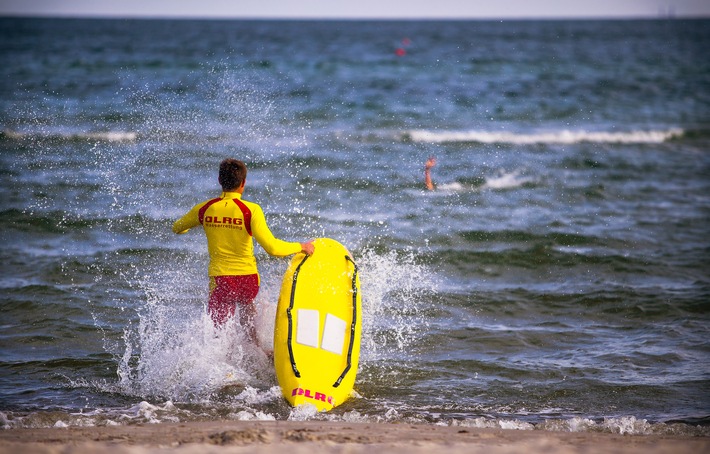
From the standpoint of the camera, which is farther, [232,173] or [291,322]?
[291,322]

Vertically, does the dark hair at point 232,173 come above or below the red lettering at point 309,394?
above

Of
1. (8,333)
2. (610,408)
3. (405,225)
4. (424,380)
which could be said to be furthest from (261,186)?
(610,408)

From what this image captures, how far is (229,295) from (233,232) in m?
0.51

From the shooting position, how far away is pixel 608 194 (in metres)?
13.2

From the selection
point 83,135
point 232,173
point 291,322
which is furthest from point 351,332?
point 83,135

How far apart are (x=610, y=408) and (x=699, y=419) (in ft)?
2.07

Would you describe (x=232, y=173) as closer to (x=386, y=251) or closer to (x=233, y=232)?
(x=233, y=232)

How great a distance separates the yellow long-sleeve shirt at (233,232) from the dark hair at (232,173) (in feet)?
0.26

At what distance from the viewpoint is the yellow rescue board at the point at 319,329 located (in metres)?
5.79

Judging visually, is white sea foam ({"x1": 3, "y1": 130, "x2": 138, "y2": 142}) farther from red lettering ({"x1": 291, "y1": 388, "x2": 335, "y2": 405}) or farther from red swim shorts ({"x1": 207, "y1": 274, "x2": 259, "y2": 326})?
red lettering ({"x1": 291, "y1": 388, "x2": 335, "y2": 405})

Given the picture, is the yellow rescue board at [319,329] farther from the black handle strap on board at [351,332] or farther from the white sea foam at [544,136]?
the white sea foam at [544,136]

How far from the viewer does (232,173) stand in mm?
5766

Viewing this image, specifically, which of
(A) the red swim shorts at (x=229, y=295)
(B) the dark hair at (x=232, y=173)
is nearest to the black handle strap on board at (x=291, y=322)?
(A) the red swim shorts at (x=229, y=295)

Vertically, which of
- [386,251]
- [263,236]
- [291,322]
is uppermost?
[263,236]
